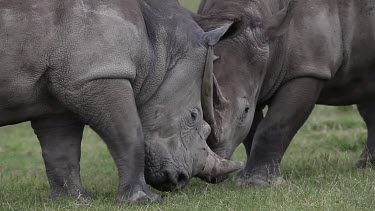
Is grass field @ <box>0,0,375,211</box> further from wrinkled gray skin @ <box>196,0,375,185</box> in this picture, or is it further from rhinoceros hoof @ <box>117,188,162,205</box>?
wrinkled gray skin @ <box>196,0,375,185</box>

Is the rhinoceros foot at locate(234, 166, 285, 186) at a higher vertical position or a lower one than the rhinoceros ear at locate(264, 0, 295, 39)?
lower

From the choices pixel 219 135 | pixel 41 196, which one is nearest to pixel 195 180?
pixel 219 135

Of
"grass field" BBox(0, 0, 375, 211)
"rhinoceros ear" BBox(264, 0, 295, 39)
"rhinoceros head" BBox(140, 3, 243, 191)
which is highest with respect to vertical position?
"rhinoceros ear" BBox(264, 0, 295, 39)

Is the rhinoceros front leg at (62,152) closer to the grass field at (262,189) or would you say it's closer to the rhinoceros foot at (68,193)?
the rhinoceros foot at (68,193)

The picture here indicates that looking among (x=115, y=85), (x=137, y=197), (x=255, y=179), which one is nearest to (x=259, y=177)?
(x=255, y=179)

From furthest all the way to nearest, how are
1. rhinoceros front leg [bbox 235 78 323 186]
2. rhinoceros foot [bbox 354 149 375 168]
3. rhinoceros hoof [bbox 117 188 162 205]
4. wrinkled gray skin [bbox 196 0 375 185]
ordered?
rhinoceros foot [bbox 354 149 375 168], rhinoceros front leg [bbox 235 78 323 186], wrinkled gray skin [bbox 196 0 375 185], rhinoceros hoof [bbox 117 188 162 205]

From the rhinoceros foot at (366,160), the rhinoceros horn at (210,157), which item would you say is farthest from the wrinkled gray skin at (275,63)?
the rhinoceros foot at (366,160)

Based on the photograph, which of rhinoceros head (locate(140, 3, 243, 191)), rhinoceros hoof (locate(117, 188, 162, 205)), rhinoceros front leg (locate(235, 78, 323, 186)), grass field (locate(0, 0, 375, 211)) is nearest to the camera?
grass field (locate(0, 0, 375, 211))

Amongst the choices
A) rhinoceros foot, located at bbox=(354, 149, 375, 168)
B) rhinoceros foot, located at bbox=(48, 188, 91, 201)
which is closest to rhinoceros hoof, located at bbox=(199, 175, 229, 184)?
rhinoceros foot, located at bbox=(48, 188, 91, 201)

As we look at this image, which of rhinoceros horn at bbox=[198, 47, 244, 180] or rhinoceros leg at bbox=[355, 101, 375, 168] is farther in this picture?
rhinoceros leg at bbox=[355, 101, 375, 168]

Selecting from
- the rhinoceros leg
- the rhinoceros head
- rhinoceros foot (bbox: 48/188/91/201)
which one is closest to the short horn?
the rhinoceros head

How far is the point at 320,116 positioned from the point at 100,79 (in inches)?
307

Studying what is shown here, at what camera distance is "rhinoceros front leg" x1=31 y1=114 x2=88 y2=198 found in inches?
355

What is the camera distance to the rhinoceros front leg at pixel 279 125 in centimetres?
1000
